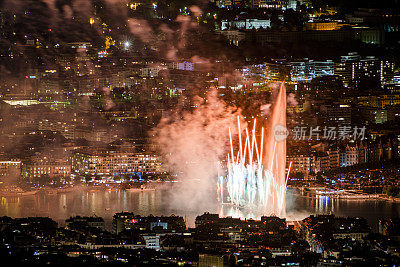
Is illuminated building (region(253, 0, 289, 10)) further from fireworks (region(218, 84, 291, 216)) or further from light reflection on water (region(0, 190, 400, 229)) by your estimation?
light reflection on water (region(0, 190, 400, 229))

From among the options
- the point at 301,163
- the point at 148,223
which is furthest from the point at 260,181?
the point at 301,163

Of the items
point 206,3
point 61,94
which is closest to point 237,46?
point 206,3

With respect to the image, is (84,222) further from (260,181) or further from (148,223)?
(260,181)

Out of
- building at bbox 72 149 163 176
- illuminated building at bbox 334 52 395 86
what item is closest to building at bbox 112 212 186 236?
building at bbox 72 149 163 176

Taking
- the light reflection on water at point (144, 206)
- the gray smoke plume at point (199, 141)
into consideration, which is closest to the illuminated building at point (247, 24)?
the gray smoke plume at point (199, 141)

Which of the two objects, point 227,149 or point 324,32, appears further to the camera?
point 324,32

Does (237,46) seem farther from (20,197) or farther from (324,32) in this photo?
(20,197)
